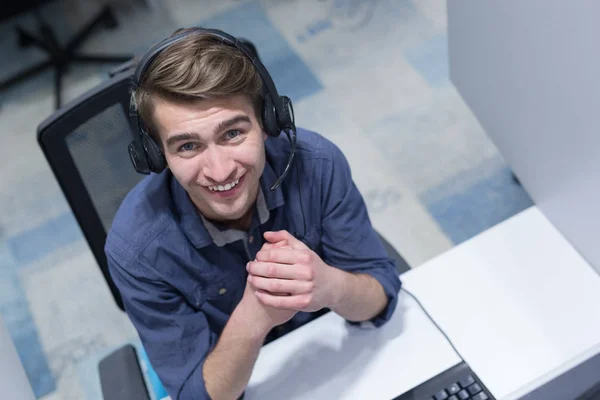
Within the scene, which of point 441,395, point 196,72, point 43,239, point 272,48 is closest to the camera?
point 196,72

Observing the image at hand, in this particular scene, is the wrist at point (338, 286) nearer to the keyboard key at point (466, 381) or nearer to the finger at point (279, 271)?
the finger at point (279, 271)

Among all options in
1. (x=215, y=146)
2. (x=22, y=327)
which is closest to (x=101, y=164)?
(x=215, y=146)

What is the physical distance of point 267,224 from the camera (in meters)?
1.27

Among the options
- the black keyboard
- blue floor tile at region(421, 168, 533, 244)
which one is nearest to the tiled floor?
blue floor tile at region(421, 168, 533, 244)

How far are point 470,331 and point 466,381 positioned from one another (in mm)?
111

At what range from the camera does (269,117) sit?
111 centimetres

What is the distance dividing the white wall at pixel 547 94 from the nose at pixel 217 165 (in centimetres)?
56

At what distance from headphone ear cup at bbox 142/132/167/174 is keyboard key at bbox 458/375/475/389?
568 mm

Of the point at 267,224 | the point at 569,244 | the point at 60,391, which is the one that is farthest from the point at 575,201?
the point at 60,391

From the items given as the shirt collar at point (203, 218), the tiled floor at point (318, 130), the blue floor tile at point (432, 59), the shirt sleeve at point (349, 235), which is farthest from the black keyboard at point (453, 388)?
the blue floor tile at point (432, 59)

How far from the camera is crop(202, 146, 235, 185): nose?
1.07 m

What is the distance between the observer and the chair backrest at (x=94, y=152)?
4.35 ft

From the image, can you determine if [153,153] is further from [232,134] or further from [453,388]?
[453,388]

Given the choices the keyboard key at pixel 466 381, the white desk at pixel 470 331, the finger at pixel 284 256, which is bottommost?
the keyboard key at pixel 466 381
